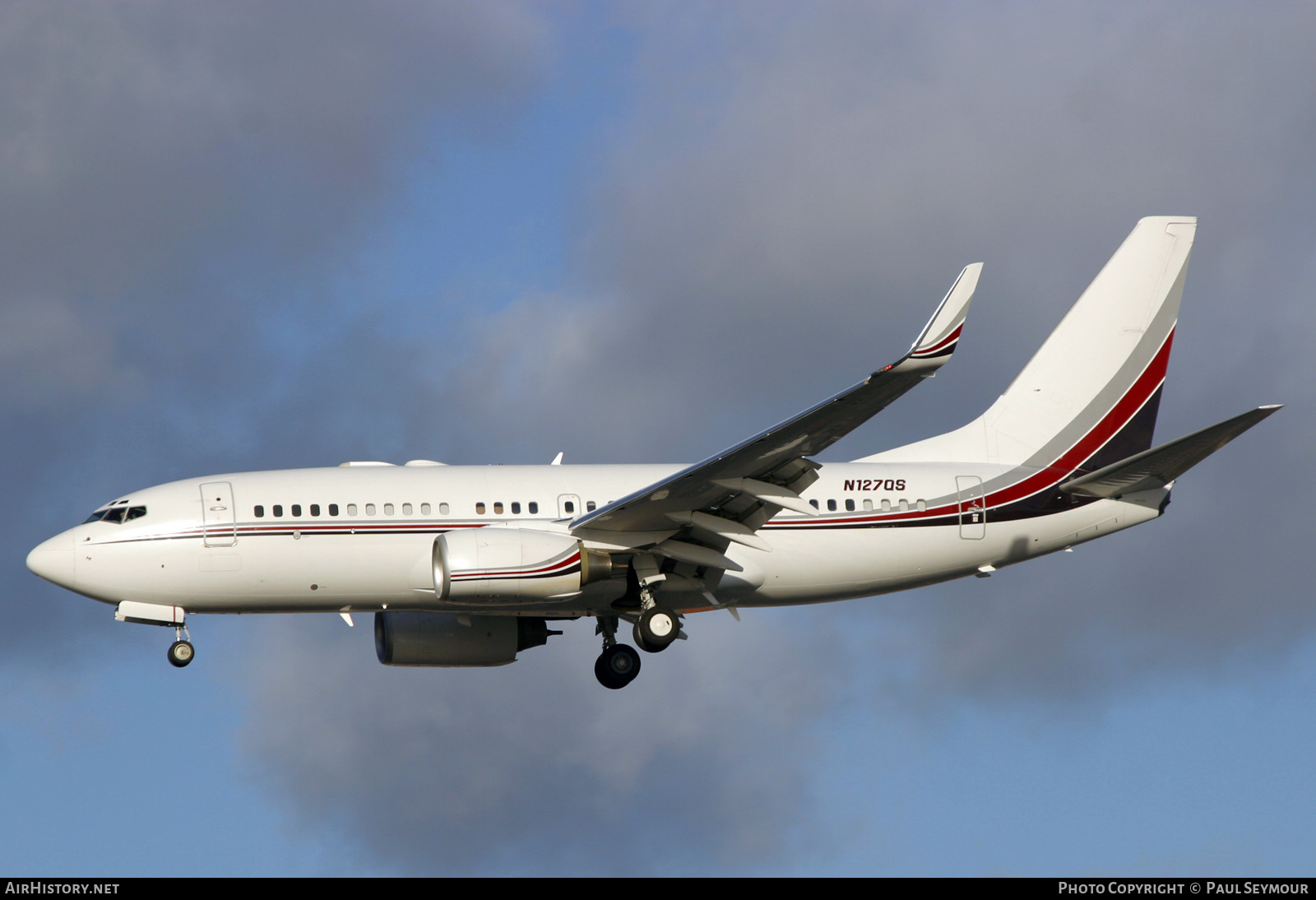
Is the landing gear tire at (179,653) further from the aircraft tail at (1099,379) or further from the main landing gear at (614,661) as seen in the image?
the aircraft tail at (1099,379)

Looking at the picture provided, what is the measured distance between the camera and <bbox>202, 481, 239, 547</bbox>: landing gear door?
36.2 metres

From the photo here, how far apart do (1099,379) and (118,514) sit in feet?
79.2

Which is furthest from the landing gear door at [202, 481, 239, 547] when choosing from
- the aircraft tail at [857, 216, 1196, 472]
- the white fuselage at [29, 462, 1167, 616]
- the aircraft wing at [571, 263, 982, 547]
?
the aircraft tail at [857, 216, 1196, 472]

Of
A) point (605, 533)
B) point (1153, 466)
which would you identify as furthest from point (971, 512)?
point (605, 533)

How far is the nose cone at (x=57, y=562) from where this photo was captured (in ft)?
119

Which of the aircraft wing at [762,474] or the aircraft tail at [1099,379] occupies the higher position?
the aircraft tail at [1099,379]

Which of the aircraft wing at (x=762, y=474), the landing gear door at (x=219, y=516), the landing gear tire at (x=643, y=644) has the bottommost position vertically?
the landing gear tire at (x=643, y=644)

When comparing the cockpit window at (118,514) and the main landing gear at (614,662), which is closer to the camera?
the cockpit window at (118,514)

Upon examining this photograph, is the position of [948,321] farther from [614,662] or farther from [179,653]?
[179,653]

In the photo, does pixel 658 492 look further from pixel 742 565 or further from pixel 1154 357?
pixel 1154 357

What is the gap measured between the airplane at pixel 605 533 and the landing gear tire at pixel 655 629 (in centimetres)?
4

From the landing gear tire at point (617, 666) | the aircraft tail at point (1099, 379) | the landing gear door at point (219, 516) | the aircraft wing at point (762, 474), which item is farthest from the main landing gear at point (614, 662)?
the landing gear door at point (219, 516)

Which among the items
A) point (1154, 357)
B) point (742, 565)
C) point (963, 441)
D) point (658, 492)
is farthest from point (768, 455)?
point (1154, 357)

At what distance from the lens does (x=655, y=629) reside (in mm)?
37469
